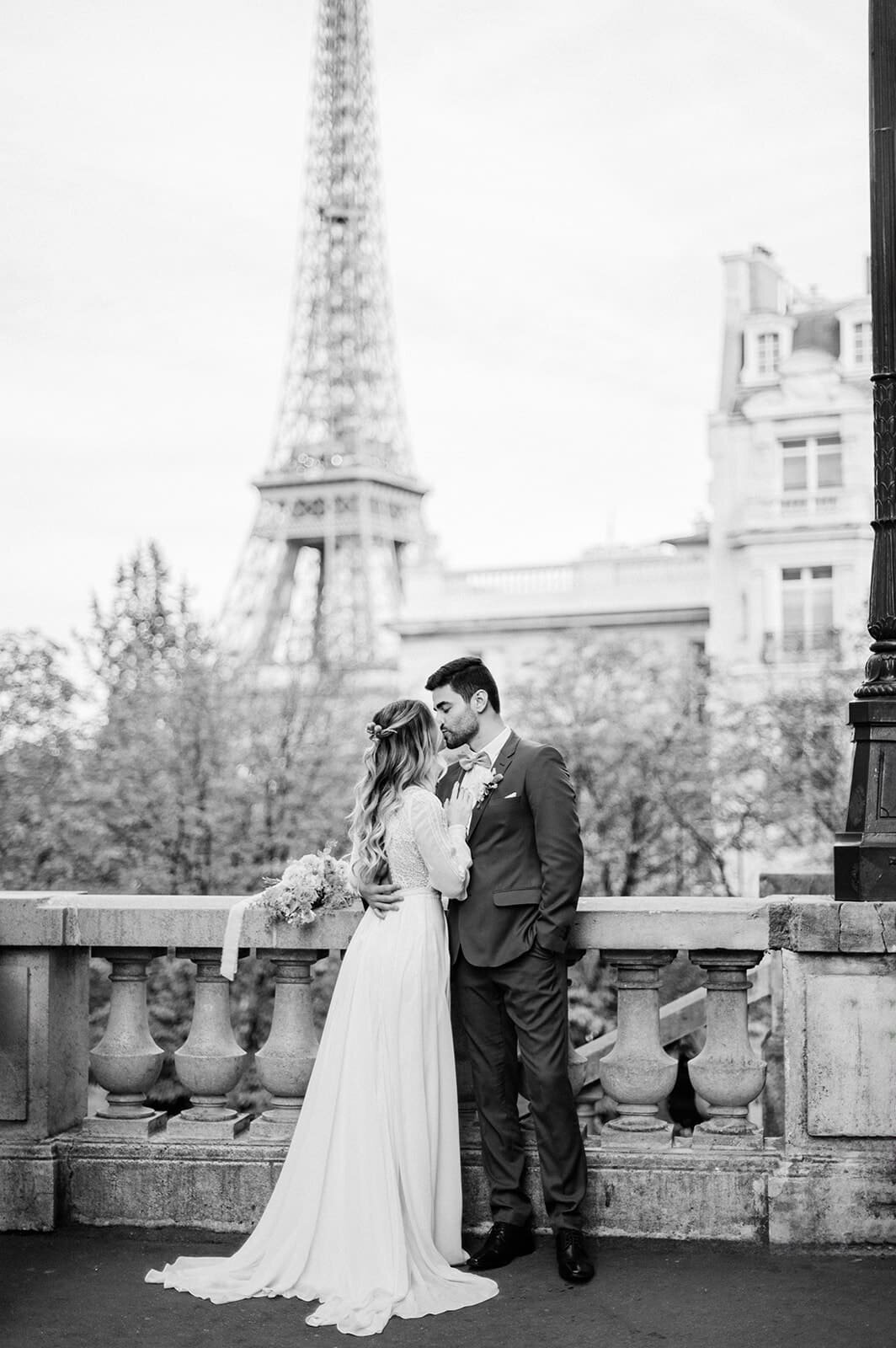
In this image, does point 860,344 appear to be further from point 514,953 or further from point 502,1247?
point 502,1247

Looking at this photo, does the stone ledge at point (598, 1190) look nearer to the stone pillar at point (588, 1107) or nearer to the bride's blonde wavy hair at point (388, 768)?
the stone pillar at point (588, 1107)

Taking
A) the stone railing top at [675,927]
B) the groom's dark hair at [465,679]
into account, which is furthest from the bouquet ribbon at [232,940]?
the stone railing top at [675,927]

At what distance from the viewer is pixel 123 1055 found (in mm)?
6543

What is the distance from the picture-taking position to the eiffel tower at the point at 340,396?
5625 cm

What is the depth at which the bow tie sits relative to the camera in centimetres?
616

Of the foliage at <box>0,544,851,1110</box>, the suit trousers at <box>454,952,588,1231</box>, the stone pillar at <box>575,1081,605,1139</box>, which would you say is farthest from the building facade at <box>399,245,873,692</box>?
the suit trousers at <box>454,952,588,1231</box>

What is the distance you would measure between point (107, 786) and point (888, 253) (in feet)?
50.2

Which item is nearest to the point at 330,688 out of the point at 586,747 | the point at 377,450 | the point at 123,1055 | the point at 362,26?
the point at 586,747

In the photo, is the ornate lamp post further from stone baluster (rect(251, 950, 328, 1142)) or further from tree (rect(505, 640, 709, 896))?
tree (rect(505, 640, 709, 896))

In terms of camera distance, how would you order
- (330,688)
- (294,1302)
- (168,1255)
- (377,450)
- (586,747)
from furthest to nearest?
(377,450), (586,747), (330,688), (168,1255), (294,1302)

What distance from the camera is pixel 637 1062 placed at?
621 cm

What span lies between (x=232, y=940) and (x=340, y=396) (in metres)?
54.6

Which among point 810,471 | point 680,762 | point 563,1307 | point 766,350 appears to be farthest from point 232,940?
point 766,350

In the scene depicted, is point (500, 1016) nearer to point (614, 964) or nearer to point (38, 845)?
point (614, 964)
